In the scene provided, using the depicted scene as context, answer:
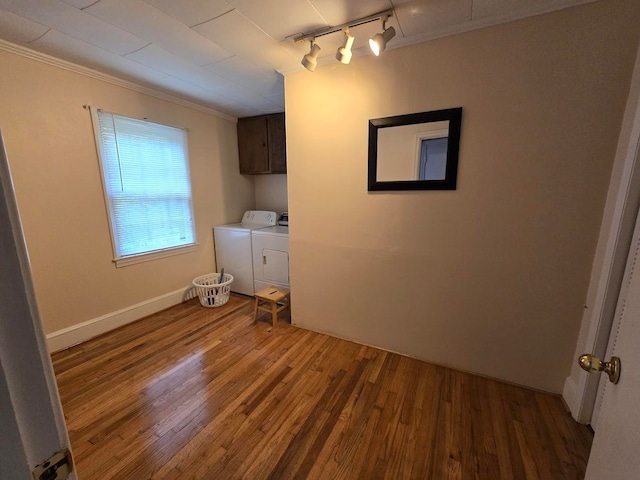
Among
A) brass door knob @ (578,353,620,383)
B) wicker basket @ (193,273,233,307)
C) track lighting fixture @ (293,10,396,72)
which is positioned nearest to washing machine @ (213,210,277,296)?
wicker basket @ (193,273,233,307)

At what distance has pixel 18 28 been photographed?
1660mm

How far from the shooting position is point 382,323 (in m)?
2.25

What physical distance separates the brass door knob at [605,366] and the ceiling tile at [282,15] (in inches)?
77.7

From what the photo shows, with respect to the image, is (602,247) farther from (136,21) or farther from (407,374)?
(136,21)

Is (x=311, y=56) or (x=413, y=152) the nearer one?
(x=311, y=56)

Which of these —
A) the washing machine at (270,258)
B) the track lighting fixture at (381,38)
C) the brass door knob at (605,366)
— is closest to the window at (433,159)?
the track lighting fixture at (381,38)

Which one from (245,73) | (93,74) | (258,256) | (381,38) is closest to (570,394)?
(381,38)

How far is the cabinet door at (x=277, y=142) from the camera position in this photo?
3355 mm

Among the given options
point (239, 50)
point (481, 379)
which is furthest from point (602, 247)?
point (239, 50)

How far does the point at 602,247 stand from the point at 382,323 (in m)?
1.47

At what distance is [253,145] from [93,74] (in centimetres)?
169

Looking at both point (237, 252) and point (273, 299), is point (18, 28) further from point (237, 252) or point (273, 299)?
point (273, 299)

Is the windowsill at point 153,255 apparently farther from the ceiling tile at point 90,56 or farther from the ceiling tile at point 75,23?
the ceiling tile at point 75,23

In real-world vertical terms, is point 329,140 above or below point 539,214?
above
